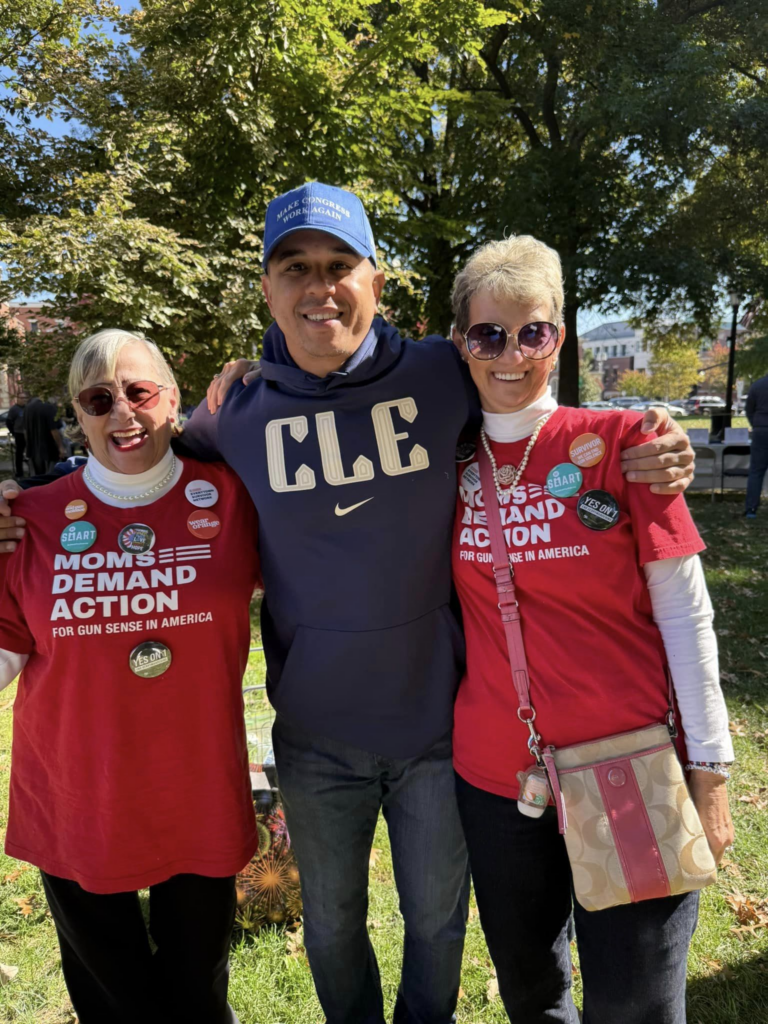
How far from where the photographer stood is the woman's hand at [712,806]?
5.65 ft

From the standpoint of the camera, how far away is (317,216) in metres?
2.06

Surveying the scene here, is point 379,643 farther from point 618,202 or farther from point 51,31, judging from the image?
point 618,202

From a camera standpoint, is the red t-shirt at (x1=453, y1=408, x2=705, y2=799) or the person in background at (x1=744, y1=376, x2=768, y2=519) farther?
the person in background at (x1=744, y1=376, x2=768, y2=519)

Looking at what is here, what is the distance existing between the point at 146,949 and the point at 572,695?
1.53m

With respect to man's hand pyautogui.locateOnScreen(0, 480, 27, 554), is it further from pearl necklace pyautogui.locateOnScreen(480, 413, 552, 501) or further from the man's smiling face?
pearl necklace pyautogui.locateOnScreen(480, 413, 552, 501)

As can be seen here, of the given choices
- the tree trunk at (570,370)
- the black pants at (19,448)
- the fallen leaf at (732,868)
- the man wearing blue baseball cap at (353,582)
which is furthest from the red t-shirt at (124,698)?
the black pants at (19,448)

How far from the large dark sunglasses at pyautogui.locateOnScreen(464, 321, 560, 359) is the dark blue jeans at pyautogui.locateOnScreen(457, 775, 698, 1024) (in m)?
1.21

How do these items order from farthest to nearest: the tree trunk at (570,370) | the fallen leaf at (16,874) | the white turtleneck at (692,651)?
Result: the tree trunk at (570,370), the fallen leaf at (16,874), the white turtleneck at (692,651)

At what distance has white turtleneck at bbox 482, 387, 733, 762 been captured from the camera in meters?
1.73

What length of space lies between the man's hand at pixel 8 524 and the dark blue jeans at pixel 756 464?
9.94 metres

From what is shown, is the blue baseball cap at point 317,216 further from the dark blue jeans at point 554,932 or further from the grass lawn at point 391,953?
the grass lawn at point 391,953

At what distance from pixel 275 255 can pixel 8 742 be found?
4.28 metres

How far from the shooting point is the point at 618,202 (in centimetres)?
1174

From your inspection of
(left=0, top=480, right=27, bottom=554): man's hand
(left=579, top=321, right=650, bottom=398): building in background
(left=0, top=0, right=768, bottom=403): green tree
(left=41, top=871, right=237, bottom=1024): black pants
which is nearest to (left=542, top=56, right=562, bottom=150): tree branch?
(left=0, top=0, right=768, bottom=403): green tree
